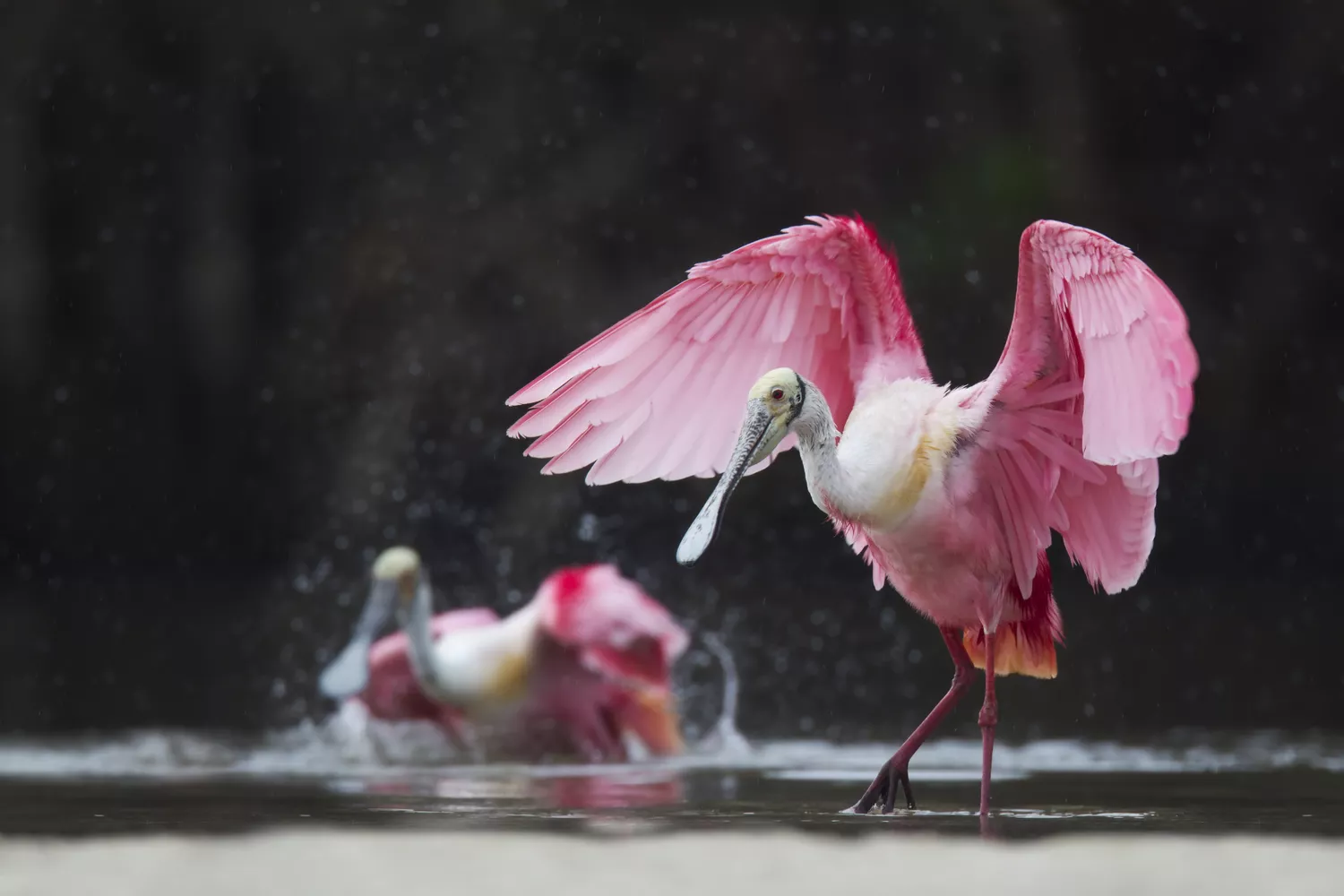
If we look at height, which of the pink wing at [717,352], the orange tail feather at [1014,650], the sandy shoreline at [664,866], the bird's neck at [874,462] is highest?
the pink wing at [717,352]

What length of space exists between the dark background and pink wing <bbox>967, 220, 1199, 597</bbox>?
7.66 metres

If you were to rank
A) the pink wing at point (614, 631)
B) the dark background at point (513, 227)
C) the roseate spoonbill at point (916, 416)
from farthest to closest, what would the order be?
the dark background at point (513, 227), the pink wing at point (614, 631), the roseate spoonbill at point (916, 416)

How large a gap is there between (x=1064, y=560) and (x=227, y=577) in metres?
4.55

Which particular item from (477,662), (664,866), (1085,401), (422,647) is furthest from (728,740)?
(664,866)

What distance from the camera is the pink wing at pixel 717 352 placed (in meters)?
3.86

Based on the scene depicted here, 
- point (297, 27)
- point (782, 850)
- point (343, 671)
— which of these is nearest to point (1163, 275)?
point (297, 27)

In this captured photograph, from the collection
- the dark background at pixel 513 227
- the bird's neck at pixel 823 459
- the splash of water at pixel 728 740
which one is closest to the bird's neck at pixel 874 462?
the bird's neck at pixel 823 459

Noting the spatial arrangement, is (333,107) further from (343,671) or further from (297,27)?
(343,671)

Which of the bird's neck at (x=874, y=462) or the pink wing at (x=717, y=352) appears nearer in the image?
the bird's neck at (x=874, y=462)

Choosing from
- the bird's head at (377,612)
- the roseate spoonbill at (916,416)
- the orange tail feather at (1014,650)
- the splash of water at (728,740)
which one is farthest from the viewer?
the bird's head at (377,612)

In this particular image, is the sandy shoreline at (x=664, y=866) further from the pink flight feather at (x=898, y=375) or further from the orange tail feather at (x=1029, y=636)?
the orange tail feather at (x=1029, y=636)

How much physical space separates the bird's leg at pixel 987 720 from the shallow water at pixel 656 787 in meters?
0.05

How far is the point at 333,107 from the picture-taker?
12.4 meters

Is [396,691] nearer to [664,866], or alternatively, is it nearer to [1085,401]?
[1085,401]
